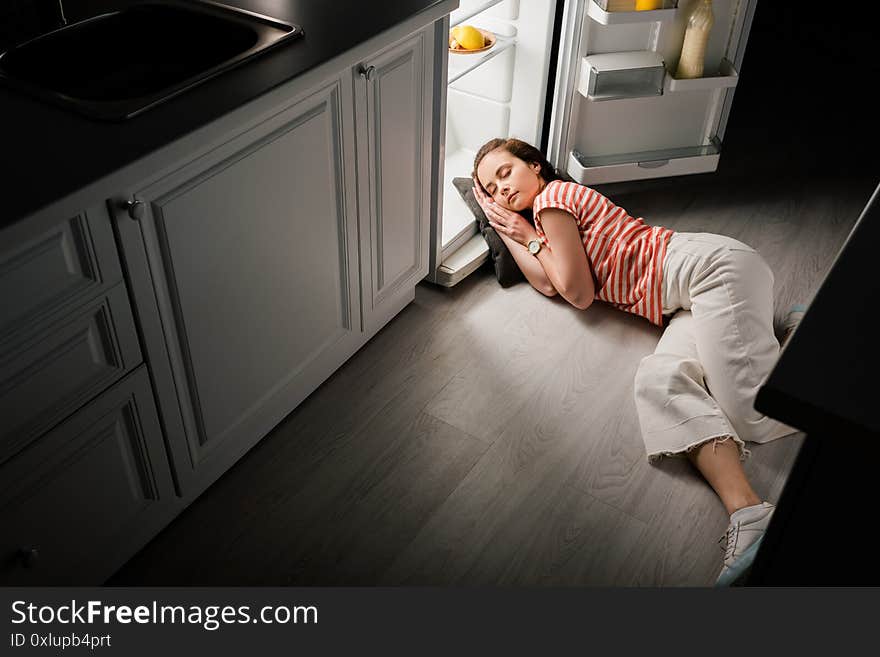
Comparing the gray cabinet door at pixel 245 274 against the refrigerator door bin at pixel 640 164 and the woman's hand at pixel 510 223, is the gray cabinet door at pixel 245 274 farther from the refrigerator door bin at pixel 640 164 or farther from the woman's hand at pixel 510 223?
the refrigerator door bin at pixel 640 164

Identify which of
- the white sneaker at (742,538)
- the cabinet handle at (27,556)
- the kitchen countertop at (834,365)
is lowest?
the white sneaker at (742,538)

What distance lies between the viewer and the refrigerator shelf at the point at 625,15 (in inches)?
97.0

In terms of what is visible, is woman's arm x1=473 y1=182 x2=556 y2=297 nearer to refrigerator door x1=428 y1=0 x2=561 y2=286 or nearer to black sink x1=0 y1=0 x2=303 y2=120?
refrigerator door x1=428 y1=0 x2=561 y2=286

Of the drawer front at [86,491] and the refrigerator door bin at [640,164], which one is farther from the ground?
the drawer front at [86,491]

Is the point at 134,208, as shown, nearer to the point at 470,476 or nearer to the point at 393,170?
the point at 393,170

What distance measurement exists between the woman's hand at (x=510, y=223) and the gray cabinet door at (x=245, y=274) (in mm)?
639

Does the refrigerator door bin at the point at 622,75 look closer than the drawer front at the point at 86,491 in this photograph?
No

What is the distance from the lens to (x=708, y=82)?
Answer: 9.04 ft

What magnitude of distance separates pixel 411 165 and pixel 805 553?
1480 mm

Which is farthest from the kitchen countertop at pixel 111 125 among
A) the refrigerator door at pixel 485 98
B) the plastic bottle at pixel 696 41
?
the plastic bottle at pixel 696 41

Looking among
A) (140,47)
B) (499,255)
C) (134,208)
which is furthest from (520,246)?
(134,208)

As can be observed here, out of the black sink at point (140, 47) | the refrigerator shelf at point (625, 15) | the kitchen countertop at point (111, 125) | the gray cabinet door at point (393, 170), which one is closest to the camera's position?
the kitchen countertop at point (111, 125)

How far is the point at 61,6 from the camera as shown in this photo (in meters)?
1.74

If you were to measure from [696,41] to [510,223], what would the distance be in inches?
33.5
